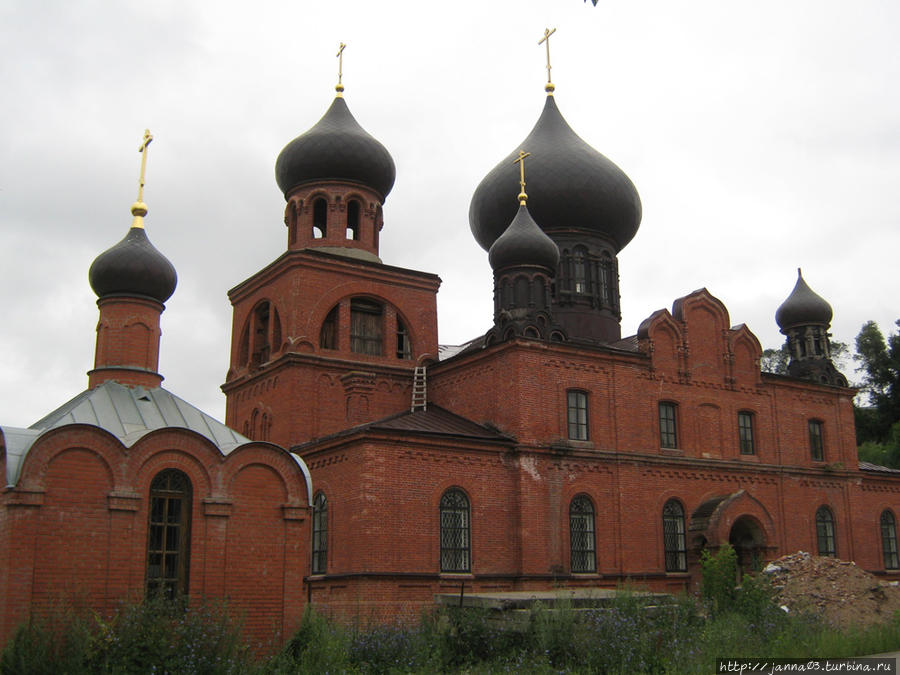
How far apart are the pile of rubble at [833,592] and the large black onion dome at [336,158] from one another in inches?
556

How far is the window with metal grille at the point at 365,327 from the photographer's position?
82.4 ft

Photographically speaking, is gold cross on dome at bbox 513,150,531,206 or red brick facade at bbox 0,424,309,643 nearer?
red brick facade at bbox 0,424,309,643

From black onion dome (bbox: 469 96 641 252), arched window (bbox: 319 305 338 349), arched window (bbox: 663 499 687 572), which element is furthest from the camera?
black onion dome (bbox: 469 96 641 252)

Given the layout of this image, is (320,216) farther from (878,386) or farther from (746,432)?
(878,386)

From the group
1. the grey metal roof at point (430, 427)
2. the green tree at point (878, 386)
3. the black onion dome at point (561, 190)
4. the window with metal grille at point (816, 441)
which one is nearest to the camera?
the grey metal roof at point (430, 427)

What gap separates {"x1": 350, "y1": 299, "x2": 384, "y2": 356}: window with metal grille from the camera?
25109 mm

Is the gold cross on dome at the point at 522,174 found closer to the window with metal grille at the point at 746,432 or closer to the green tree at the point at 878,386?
the window with metal grille at the point at 746,432

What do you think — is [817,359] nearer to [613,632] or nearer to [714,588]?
[714,588]

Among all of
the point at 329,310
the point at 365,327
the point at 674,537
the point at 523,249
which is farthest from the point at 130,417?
the point at 674,537

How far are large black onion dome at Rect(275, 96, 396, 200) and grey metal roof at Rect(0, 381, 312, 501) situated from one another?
11794mm

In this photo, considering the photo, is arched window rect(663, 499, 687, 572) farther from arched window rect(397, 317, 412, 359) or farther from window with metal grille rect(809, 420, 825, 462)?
arched window rect(397, 317, 412, 359)

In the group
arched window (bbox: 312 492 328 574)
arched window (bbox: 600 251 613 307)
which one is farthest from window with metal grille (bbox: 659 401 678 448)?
arched window (bbox: 312 492 328 574)

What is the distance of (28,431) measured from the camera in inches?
533

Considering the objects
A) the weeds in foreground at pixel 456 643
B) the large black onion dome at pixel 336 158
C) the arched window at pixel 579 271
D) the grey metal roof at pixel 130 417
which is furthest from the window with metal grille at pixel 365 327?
the weeds in foreground at pixel 456 643
